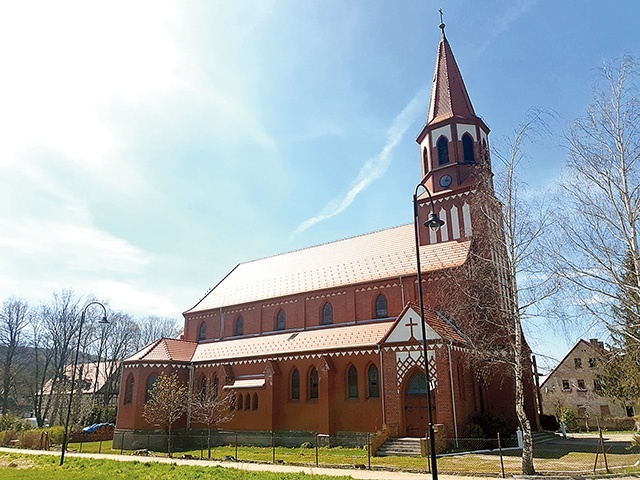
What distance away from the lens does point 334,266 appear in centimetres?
3700

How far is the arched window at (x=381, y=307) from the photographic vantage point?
31.8 metres

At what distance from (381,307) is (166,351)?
16.8 meters

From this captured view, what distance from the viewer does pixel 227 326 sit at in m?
40.1

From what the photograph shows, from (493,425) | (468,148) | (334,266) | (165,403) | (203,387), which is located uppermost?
(468,148)

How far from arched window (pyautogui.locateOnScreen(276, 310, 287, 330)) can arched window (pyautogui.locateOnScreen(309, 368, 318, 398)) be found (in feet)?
22.4

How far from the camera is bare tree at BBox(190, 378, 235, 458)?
3234 centimetres

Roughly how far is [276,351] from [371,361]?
7.72m

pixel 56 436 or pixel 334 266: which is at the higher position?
pixel 334 266

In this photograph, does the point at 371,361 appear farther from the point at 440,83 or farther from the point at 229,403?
the point at 440,83

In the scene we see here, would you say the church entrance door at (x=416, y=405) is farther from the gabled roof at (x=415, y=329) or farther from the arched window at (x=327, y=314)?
the arched window at (x=327, y=314)

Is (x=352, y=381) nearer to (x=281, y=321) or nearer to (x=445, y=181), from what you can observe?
(x=281, y=321)

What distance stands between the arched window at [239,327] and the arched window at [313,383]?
10.4 meters

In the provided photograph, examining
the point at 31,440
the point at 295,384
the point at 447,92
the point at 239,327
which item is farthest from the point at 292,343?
the point at 447,92

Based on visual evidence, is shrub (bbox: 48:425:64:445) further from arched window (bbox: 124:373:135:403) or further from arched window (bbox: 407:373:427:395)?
arched window (bbox: 407:373:427:395)
